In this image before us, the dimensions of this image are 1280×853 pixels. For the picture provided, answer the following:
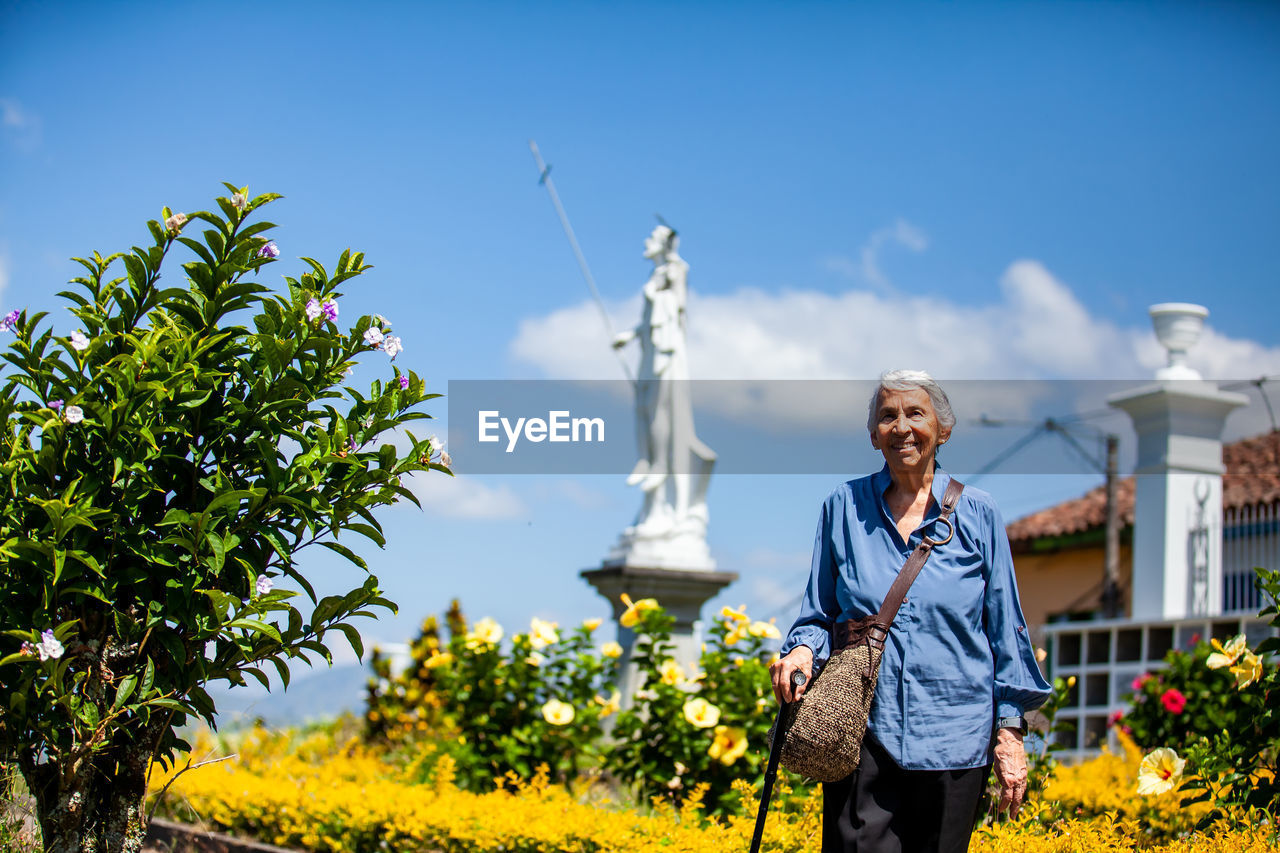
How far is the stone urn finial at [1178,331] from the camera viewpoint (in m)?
9.19

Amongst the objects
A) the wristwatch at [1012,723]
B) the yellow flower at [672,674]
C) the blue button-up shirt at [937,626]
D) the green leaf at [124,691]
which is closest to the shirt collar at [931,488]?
the blue button-up shirt at [937,626]

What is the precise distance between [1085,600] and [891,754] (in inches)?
639

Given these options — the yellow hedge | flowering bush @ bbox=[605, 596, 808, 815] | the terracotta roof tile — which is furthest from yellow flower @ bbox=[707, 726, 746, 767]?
the terracotta roof tile

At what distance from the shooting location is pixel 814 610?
9.73 ft

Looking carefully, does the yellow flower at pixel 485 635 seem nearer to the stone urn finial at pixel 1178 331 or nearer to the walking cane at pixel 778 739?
the walking cane at pixel 778 739

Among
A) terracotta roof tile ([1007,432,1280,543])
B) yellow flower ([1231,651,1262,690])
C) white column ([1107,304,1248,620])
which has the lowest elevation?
yellow flower ([1231,651,1262,690])

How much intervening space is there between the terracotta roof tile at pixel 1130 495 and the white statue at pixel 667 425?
7.17 meters

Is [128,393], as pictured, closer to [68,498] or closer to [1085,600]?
[68,498]

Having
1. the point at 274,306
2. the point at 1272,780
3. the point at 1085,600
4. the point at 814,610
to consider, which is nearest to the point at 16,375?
the point at 274,306

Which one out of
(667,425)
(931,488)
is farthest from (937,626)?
(667,425)

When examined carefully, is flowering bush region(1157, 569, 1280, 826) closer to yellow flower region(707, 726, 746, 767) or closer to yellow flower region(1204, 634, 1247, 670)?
yellow flower region(1204, 634, 1247, 670)

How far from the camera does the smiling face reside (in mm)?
2908

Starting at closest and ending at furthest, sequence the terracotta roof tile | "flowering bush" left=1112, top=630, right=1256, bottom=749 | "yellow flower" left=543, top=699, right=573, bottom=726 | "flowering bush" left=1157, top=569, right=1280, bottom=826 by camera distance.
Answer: "flowering bush" left=1157, top=569, right=1280, bottom=826 → "flowering bush" left=1112, top=630, right=1256, bottom=749 → "yellow flower" left=543, top=699, right=573, bottom=726 → the terracotta roof tile

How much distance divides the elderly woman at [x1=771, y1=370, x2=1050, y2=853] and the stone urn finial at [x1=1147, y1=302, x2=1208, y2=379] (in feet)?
23.2
